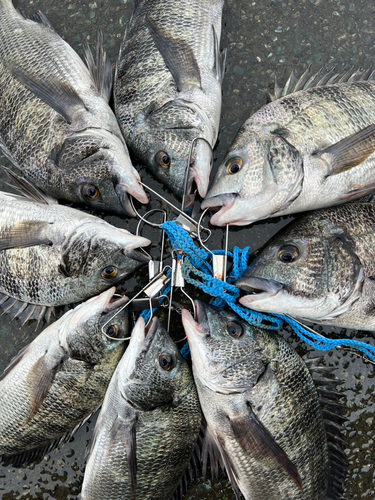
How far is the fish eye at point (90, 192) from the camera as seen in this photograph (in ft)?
8.60

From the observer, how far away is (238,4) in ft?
10.3

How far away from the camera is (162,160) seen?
2660 mm

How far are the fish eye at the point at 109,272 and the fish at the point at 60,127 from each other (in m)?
0.38

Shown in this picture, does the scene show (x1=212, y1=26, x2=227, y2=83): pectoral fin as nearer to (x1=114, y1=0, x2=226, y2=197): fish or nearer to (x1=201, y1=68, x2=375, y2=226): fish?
(x1=114, y1=0, x2=226, y2=197): fish

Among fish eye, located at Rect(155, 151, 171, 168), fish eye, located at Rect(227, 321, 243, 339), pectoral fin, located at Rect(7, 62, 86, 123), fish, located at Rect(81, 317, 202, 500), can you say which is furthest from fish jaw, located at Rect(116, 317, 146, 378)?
pectoral fin, located at Rect(7, 62, 86, 123)

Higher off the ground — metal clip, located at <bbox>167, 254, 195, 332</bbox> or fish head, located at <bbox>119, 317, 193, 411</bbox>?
metal clip, located at <bbox>167, 254, 195, 332</bbox>

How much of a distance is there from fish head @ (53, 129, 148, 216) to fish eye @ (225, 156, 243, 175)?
57cm

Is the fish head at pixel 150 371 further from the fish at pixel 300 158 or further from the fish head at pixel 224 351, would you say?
the fish at pixel 300 158

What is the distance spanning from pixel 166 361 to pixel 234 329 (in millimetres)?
458

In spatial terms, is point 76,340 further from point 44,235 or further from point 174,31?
point 174,31

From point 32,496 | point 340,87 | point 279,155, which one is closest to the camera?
point 279,155

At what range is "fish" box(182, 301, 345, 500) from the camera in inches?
95.4

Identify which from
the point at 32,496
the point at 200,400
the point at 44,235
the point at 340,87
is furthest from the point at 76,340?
the point at 340,87

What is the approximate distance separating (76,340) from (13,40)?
2.05 metres
